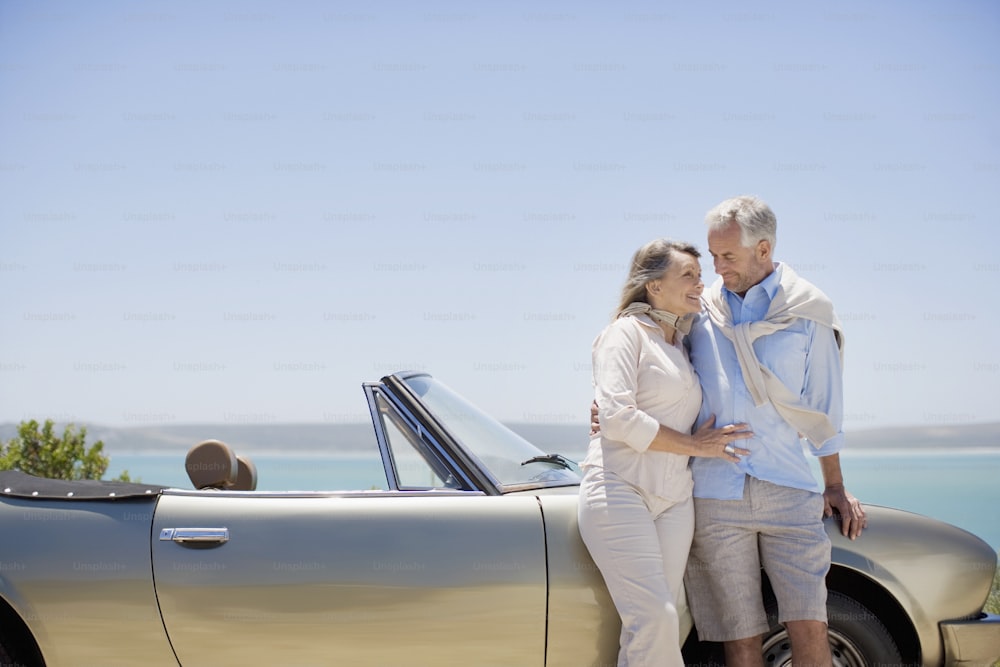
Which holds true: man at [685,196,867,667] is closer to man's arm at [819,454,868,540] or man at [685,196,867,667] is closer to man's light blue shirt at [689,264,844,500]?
man's light blue shirt at [689,264,844,500]

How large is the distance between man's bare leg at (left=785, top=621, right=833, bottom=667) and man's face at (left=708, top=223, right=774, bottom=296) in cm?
121

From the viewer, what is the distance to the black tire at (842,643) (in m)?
3.27

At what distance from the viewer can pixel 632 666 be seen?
2.92 metres

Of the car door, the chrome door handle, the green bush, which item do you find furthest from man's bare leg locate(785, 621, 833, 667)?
the green bush

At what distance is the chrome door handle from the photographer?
124 inches

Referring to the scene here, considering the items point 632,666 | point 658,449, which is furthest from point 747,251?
point 632,666

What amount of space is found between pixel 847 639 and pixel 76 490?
3058mm

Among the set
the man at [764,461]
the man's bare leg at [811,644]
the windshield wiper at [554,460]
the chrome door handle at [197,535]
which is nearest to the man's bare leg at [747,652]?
the man at [764,461]

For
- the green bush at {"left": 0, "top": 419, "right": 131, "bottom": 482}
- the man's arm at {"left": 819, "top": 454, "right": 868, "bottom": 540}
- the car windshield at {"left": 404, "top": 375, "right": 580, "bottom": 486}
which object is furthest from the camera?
the green bush at {"left": 0, "top": 419, "right": 131, "bottom": 482}

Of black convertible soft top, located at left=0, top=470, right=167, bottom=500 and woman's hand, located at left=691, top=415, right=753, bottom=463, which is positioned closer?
woman's hand, located at left=691, top=415, right=753, bottom=463

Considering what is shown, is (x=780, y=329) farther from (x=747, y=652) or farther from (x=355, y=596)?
(x=355, y=596)

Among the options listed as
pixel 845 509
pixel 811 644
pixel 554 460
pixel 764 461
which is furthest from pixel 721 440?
pixel 554 460

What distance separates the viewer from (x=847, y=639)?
3.30 meters

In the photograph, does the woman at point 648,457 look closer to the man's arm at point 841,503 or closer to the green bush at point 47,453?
the man's arm at point 841,503
